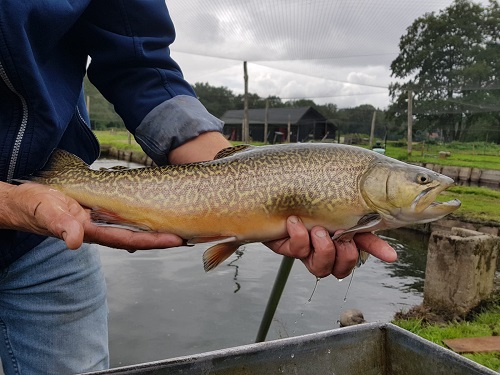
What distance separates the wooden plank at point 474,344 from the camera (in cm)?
436

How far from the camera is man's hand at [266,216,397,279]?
6.24 feet

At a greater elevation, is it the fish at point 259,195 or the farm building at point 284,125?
the fish at point 259,195

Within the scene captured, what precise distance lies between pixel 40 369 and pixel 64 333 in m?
0.19

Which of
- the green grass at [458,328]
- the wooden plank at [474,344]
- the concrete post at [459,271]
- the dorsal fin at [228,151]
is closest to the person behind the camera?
the dorsal fin at [228,151]

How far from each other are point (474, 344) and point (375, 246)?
3.28 metres

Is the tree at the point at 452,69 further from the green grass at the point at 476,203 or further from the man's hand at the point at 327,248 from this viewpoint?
the man's hand at the point at 327,248

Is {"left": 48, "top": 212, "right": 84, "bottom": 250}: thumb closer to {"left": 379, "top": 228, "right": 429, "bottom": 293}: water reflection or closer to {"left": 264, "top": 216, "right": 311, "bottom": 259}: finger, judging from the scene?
{"left": 264, "top": 216, "right": 311, "bottom": 259}: finger

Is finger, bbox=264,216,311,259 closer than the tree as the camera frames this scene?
Yes

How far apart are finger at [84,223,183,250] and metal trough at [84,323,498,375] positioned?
0.42 meters

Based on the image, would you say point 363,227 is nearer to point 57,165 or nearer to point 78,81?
point 57,165

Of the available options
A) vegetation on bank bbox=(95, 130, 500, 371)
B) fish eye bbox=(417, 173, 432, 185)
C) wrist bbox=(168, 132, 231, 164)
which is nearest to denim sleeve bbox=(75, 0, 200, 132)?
wrist bbox=(168, 132, 231, 164)

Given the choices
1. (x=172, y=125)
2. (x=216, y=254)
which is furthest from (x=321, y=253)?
(x=172, y=125)

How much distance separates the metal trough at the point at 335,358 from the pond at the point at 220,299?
4.18m

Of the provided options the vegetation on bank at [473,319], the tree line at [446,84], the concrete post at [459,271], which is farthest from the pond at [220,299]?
the tree line at [446,84]
